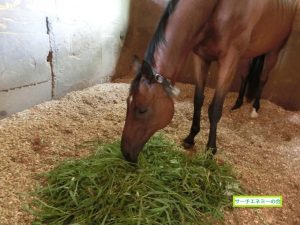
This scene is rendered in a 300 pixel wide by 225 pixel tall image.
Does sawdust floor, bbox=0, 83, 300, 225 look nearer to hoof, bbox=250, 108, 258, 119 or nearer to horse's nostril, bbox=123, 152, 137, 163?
hoof, bbox=250, 108, 258, 119

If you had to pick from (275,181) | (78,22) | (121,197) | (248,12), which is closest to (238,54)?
(248,12)

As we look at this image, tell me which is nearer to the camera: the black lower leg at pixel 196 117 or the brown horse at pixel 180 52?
the brown horse at pixel 180 52

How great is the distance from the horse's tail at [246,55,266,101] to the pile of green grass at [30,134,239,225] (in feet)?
5.28

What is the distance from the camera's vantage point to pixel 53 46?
2.78 meters

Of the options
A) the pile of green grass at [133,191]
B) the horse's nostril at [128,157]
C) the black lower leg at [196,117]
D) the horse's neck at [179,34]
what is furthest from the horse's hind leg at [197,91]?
the horse's nostril at [128,157]

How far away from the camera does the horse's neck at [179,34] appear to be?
5.79 feet

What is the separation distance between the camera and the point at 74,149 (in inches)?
88.0

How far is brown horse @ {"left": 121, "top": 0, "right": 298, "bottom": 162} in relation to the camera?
173 centimetres

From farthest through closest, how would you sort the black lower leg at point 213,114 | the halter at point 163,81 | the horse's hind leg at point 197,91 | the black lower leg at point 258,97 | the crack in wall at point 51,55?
the black lower leg at point 258,97 → the crack in wall at point 51,55 → the horse's hind leg at point 197,91 → the black lower leg at point 213,114 → the halter at point 163,81

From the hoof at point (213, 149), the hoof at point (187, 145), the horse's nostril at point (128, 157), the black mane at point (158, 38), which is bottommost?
the hoof at point (187, 145)

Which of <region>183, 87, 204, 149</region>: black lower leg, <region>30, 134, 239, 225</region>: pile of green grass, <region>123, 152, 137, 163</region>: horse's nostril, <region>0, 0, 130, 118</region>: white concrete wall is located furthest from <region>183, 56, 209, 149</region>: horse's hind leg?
<region>0, 0, 130, 118</region>: white concrete wall

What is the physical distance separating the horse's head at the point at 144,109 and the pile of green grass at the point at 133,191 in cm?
15

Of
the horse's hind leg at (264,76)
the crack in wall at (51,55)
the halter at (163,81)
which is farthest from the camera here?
the horse's hind leg at (264,76)

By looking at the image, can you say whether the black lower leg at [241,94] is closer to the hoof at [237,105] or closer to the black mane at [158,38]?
the hoof at [237,105]
